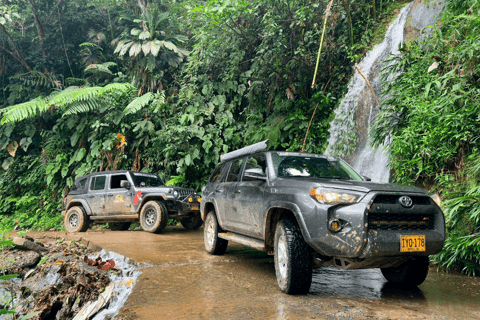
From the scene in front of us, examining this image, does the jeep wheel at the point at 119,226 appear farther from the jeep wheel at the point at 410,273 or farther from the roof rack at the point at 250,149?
the jeep wheel at the point at 410,273

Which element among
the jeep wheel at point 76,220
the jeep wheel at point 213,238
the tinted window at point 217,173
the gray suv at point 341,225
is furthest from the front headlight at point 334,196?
the jeep wheel at point 76,220

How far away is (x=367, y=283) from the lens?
491 cm

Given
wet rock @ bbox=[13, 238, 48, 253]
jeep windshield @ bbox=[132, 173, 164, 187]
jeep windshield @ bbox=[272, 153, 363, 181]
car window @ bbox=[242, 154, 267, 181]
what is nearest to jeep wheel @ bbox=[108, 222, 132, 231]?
jeep windshield @ bbox=[132, 173, 164, 187]

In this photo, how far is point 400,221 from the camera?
12.7 feet

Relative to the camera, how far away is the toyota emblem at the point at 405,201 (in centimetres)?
385

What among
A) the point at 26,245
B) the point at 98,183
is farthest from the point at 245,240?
the point at 98,183

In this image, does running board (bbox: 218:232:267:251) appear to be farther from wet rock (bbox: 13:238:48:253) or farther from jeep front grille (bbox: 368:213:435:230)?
wet rock (bbox: 13:238:48:253)

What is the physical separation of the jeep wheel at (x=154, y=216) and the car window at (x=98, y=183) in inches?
75.6

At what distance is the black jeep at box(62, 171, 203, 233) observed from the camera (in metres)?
9.75

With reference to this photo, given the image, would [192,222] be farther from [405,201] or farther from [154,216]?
[405,201]

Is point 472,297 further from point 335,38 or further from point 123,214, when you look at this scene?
point 335,38

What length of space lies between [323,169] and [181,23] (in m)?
13.9

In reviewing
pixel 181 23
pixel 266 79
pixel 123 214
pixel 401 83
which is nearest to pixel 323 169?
pixel 401 83

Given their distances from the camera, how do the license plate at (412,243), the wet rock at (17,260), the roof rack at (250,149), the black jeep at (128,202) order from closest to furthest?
the license plate at (412,243) < the roof rack at (250,149) < the wet rock at (17,260) < the black jeep at (128,202)
